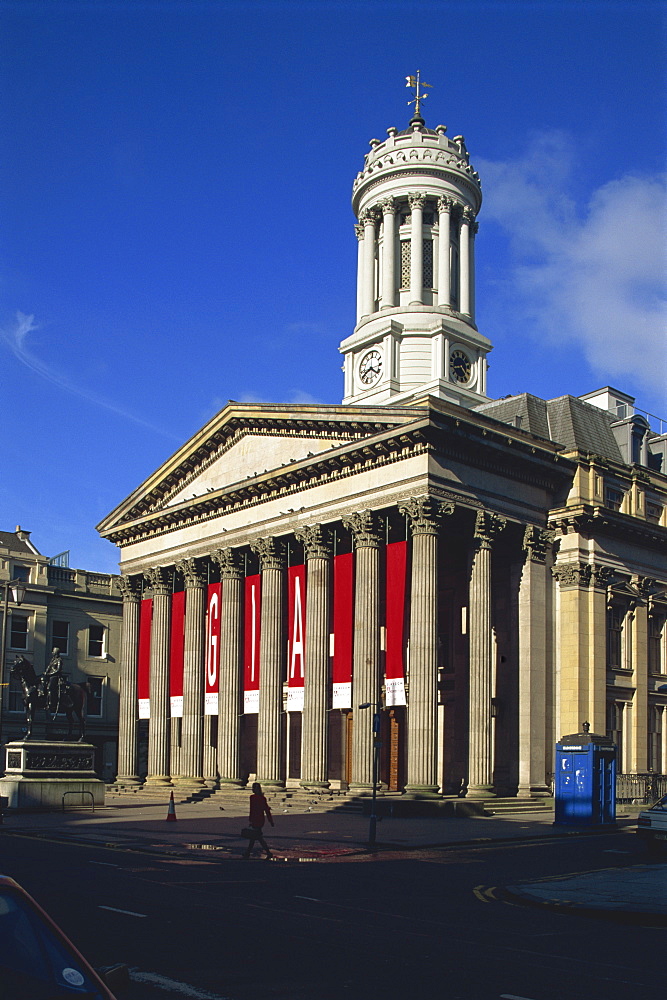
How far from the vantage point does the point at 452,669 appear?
49.6 m

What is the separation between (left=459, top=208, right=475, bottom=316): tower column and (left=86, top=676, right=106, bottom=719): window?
3783cm

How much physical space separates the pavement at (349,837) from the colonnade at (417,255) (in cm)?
3285

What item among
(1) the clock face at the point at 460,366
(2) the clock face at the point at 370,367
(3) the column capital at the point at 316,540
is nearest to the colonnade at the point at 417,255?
(1) the clock face at the point at 460,366

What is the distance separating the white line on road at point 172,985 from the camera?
407 inches

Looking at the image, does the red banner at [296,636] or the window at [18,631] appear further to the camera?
the window at [18,631]

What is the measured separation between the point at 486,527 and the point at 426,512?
11.9 feet

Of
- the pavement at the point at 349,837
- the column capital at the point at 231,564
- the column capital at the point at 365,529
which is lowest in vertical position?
the pavement at the point at 349,837

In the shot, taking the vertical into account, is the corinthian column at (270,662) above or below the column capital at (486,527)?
below

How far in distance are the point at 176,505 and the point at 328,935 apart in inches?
1740

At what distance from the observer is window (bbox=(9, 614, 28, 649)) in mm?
73669

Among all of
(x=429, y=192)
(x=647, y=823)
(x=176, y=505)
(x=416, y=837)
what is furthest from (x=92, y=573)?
(x=647, y=823)

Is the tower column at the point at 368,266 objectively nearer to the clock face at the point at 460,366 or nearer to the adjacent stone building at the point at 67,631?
the clock face at the point at 460,366

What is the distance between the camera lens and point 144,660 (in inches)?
2361

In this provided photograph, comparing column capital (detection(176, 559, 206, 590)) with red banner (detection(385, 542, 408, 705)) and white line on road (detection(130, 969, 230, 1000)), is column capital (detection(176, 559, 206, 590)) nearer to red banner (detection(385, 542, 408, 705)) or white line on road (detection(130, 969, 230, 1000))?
red banner (detection(385, 542, 408, 705))
